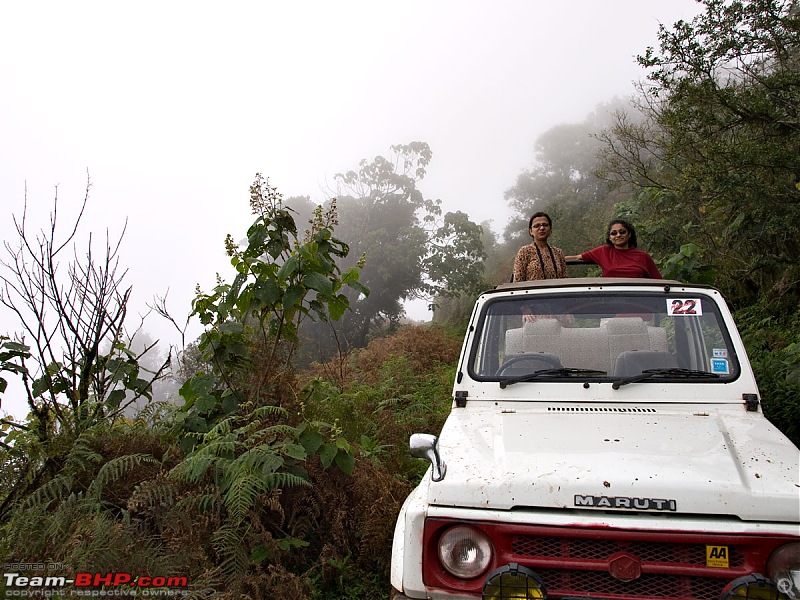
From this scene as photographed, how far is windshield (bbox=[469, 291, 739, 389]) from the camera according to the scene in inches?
116

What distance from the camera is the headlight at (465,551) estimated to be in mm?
1980

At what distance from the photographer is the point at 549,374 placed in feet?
9.57

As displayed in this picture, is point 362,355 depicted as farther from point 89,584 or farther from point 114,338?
point 89,584

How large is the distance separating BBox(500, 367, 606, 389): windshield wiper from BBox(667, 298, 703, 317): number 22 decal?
61cm

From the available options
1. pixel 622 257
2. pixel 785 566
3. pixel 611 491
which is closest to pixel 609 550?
pixel 611 491

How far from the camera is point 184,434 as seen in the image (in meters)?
3.72

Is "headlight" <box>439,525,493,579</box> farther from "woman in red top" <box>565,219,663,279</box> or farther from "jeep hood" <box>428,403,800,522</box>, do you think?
"woman in red top" <box>565,219,663,279</box>

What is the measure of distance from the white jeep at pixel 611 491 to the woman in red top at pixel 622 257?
1493 mm

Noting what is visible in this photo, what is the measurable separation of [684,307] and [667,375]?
0.51 m

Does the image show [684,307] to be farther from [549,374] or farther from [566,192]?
[566,192]

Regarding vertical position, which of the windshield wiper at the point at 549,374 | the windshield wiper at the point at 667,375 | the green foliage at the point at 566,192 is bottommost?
the windshield wiper at the point at 667,375

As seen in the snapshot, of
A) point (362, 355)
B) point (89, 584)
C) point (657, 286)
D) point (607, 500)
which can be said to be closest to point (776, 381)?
point (657, 286)

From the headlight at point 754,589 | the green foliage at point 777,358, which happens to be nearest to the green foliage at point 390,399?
the headlight at point 754,589

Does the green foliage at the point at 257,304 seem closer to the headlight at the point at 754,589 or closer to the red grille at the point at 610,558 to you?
the red grille at the point at 610,558
